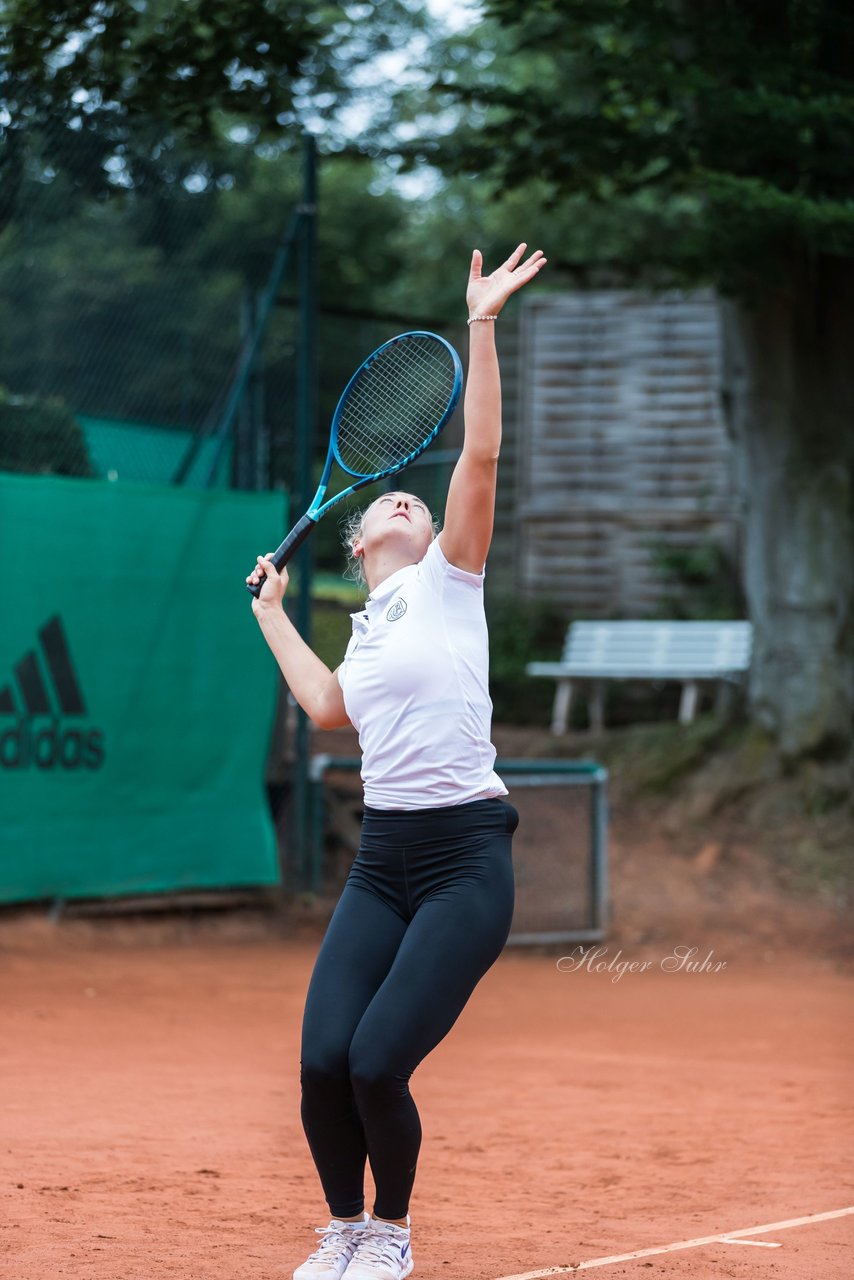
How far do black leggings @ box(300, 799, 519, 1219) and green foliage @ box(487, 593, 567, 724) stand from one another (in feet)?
37.7

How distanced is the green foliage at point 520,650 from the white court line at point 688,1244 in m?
10.7

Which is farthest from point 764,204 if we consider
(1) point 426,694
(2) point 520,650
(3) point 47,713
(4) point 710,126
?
(2) point 520,650

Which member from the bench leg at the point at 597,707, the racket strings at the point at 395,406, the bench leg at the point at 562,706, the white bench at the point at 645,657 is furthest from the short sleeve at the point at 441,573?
the bench leg at the point at 562,706

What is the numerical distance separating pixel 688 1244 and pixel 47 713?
521 centimetres

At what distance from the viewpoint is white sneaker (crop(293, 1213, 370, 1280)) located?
133 inches

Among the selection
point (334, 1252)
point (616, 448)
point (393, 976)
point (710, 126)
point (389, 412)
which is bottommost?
point (334, 1252)

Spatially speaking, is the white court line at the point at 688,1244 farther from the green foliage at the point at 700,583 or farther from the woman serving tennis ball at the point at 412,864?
the green foliage at the point at 700,583

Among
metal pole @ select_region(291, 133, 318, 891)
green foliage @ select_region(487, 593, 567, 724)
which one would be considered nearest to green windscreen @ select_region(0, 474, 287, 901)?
metal pole @ select_region(291, 133, 318, 891)

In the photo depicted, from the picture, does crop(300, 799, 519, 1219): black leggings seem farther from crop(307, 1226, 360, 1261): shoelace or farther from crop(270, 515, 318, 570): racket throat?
crop(270, 515, 318, 570): racket throat

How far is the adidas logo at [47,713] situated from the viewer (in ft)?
26.9

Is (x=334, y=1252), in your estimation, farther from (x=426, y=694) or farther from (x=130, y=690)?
(x=130, y=690)

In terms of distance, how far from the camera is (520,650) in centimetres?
1566

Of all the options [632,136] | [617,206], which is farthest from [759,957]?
[617,206]

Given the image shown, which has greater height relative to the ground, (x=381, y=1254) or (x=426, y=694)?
(x=426, y=694)
